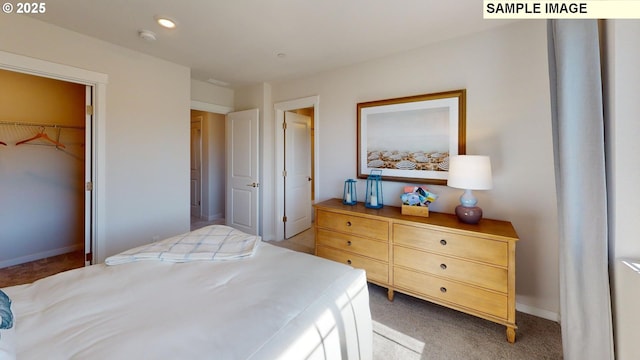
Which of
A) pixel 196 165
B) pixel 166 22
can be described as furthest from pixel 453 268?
pixel 196 165

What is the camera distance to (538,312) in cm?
205

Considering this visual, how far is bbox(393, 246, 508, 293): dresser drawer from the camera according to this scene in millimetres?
1780

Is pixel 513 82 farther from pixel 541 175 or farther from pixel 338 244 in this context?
pixel 338 244

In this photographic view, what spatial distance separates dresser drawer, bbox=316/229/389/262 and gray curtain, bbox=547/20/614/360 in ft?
3.90

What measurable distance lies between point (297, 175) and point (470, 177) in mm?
2726

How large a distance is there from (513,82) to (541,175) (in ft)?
2.63

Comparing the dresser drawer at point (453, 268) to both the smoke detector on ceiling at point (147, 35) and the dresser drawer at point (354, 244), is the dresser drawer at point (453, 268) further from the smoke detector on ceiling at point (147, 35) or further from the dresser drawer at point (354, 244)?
the smoke detector on ceiling at point (147, 35)

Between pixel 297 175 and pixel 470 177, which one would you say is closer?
pixel 470 177

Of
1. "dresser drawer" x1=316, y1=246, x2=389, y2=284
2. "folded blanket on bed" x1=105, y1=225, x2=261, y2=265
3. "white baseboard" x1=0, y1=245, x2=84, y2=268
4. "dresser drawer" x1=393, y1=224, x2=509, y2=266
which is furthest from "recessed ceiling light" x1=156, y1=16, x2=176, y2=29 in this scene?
"white baseboard" x1=0, y1=245, x2=84, y2=268

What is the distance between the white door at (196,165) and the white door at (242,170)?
153 cm

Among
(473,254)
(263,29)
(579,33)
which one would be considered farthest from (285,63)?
(473,254)

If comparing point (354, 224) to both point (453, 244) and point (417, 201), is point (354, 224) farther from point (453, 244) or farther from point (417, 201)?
point (453, 244)

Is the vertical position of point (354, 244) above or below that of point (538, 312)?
above

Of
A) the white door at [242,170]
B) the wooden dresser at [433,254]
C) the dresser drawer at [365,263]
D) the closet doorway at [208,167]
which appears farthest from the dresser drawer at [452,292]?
the closet doorway at [208,167]
